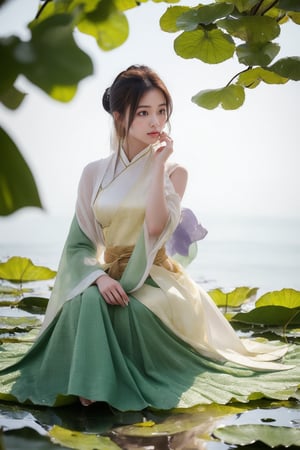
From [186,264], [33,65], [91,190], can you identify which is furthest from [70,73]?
[186,264]

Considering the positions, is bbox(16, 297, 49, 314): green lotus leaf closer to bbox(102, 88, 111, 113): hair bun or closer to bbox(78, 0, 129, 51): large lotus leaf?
bbox(102, 88, 111, 113): hair bun

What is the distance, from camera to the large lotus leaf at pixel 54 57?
0.24 metres

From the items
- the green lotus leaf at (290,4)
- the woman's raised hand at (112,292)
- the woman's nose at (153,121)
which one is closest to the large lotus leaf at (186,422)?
the woman's raised hand at (112,292)

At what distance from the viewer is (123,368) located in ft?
5.55

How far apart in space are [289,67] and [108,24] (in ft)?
2.02

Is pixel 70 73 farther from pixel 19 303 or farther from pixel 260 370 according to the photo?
pixel 19 303

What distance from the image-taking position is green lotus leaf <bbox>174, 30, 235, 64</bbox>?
100 centimetres

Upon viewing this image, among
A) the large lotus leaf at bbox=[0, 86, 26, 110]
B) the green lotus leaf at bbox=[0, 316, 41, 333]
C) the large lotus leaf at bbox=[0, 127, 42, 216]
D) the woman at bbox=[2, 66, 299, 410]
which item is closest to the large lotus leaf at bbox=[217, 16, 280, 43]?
the large lotus leaf at bbox=[0, 86, 26, 110]

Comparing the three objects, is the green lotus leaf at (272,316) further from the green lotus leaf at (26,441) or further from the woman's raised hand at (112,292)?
the green lotus leaf at (26,441)

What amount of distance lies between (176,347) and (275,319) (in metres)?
0.95

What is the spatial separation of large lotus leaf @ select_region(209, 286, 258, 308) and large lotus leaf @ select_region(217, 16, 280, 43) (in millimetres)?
2328

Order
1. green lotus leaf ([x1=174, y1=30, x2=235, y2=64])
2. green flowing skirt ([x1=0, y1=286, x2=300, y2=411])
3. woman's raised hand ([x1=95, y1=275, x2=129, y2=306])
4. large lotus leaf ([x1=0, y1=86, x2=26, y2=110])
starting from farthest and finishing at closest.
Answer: woman's raised hand ([x1=95, y1=275, x2=129, y2=306]), green flowing skirt ([x1=0, y1=286, x2=300, y2=411]), green lotus leaf ([x1=174, y1=30, x2=235, y2=64]), large lotus leaf ([x1=0, y1=86, x2=26, y2=110])

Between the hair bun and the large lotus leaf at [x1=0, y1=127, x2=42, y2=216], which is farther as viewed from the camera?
the hair bun

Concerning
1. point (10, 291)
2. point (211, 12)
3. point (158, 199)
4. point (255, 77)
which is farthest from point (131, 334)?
point (10, 291)
